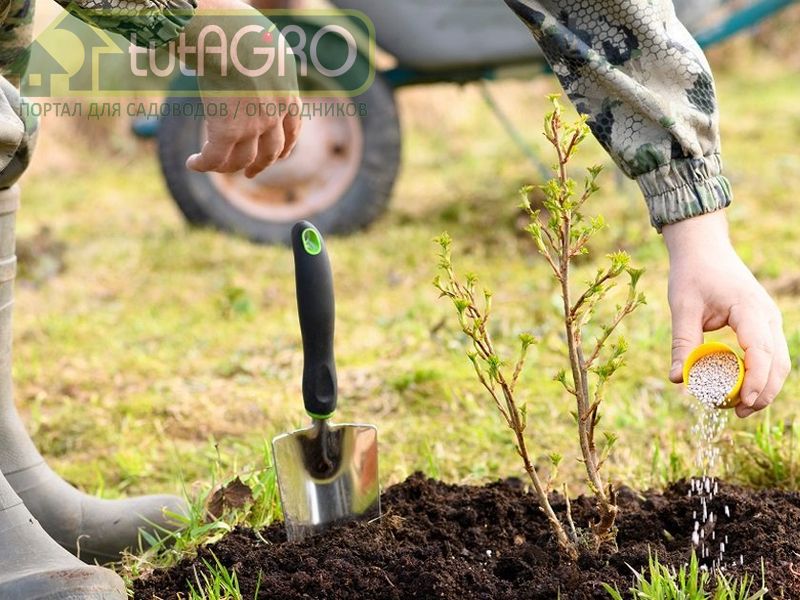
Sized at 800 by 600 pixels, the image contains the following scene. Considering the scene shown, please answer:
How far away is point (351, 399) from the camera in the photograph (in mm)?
2924

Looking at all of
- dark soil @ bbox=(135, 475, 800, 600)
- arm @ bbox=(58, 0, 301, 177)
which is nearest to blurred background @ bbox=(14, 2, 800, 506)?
dark soil @ bbox=(135, 475, 800, 600)

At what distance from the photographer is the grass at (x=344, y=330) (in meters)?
2.55

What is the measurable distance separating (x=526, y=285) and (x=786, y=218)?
4.42ft

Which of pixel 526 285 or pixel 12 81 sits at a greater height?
pixel 12 81

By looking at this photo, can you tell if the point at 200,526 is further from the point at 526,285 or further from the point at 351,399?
the point at 526,285

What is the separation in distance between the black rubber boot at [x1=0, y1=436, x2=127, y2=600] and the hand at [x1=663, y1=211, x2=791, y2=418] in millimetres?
816

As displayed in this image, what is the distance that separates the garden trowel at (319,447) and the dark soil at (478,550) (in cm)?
6

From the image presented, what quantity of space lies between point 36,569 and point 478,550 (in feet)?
2.14

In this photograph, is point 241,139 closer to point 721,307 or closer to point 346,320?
point 721,307

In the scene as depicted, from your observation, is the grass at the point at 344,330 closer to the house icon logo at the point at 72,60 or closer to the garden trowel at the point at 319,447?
the garden trowel at the point at 319,447

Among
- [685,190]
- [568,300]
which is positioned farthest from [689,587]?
[685,190]

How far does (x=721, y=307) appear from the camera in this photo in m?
1.45

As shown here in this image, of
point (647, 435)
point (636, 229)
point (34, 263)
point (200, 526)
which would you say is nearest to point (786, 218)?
point (636, 229)

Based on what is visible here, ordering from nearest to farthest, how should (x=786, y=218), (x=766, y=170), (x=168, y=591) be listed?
(x=168, y=591) < (x=786, y=218) < (x=766, y=170)
